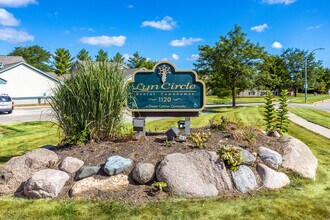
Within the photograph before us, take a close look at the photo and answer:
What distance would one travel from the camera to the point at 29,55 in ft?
222

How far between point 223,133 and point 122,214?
3.11 m

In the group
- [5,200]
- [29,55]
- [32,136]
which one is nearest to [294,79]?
[32,136]

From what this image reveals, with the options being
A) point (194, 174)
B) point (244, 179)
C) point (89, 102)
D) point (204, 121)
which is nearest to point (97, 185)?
point (194, 174)

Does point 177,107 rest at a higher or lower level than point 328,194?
higher

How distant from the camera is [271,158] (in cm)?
492

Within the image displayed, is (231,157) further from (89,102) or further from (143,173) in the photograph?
(89,102)

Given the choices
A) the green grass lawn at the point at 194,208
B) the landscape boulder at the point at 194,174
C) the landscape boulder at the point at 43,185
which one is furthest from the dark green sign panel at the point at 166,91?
the green grass lawn at the point at 194,208

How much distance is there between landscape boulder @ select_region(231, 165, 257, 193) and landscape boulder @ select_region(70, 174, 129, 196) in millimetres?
1843

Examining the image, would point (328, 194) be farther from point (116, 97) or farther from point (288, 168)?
point (116, 97)

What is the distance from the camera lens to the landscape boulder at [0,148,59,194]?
14.9ft

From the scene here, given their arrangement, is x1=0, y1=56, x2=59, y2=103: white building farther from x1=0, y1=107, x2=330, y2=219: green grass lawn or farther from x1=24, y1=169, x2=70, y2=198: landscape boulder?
x1=0, y1=107, x2=330, y2=219: green grass lawn

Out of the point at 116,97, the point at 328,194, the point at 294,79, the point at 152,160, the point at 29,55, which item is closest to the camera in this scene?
the point at 328,194

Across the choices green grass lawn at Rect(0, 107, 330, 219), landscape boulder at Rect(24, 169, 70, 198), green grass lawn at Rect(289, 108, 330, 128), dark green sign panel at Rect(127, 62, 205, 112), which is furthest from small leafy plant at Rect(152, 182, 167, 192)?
green grass lawn at Rect(289, 108, 330, 128)

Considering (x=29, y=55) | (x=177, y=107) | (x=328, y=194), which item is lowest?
(x=328, y=194)
